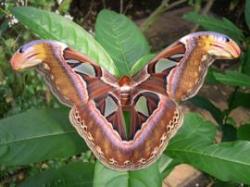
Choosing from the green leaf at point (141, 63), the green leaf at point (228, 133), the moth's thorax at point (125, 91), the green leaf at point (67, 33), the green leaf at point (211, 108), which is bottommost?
the green leaf at point (228, 133)

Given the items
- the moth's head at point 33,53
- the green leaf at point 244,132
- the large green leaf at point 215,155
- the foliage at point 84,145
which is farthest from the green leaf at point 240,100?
the moth's head at point 33,53

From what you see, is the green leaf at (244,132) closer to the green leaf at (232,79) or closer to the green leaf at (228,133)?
the green leaf at (228,133)

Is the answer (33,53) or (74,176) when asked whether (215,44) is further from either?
(74,176)

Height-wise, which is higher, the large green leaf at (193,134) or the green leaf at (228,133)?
the large green leaf at (193,134)

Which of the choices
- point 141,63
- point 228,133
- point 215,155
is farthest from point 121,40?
point 228,133

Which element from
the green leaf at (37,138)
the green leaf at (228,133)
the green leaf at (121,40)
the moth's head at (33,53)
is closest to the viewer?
the moth's head at (33,53)

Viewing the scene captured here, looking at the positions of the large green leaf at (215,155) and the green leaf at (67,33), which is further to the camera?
the green leaf at (67,33)
